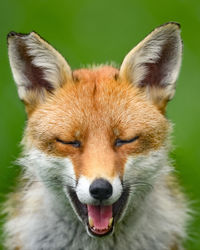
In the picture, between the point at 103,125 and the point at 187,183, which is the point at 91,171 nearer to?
the point at 103,125

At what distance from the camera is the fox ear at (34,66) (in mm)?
5805

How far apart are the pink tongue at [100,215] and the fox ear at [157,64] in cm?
107

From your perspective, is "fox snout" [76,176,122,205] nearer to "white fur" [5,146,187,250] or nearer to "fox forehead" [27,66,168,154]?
"white fur" [5,146,187,250]

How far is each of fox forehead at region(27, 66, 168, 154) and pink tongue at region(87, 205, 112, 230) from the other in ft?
1.82

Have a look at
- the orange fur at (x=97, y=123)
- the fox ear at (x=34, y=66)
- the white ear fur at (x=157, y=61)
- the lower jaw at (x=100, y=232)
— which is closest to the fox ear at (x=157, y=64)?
the white ear fur at (x=157, y=61)

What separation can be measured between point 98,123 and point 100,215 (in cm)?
74

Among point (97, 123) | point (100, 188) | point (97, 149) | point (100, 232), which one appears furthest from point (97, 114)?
point (100, 232)

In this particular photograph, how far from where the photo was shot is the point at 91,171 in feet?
17.1

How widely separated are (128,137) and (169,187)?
1.28m

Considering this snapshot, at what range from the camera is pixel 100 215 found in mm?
5492

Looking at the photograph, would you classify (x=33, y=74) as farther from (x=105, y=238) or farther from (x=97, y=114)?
(x=105, y=238)

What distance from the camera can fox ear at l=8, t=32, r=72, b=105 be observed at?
5.80m

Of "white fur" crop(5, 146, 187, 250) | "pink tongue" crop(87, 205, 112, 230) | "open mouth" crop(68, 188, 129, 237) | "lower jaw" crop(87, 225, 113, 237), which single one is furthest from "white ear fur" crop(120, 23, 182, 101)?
"lower jaw" crop(87, 225, 113, 237)

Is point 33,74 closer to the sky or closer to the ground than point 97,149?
closer to the sky
